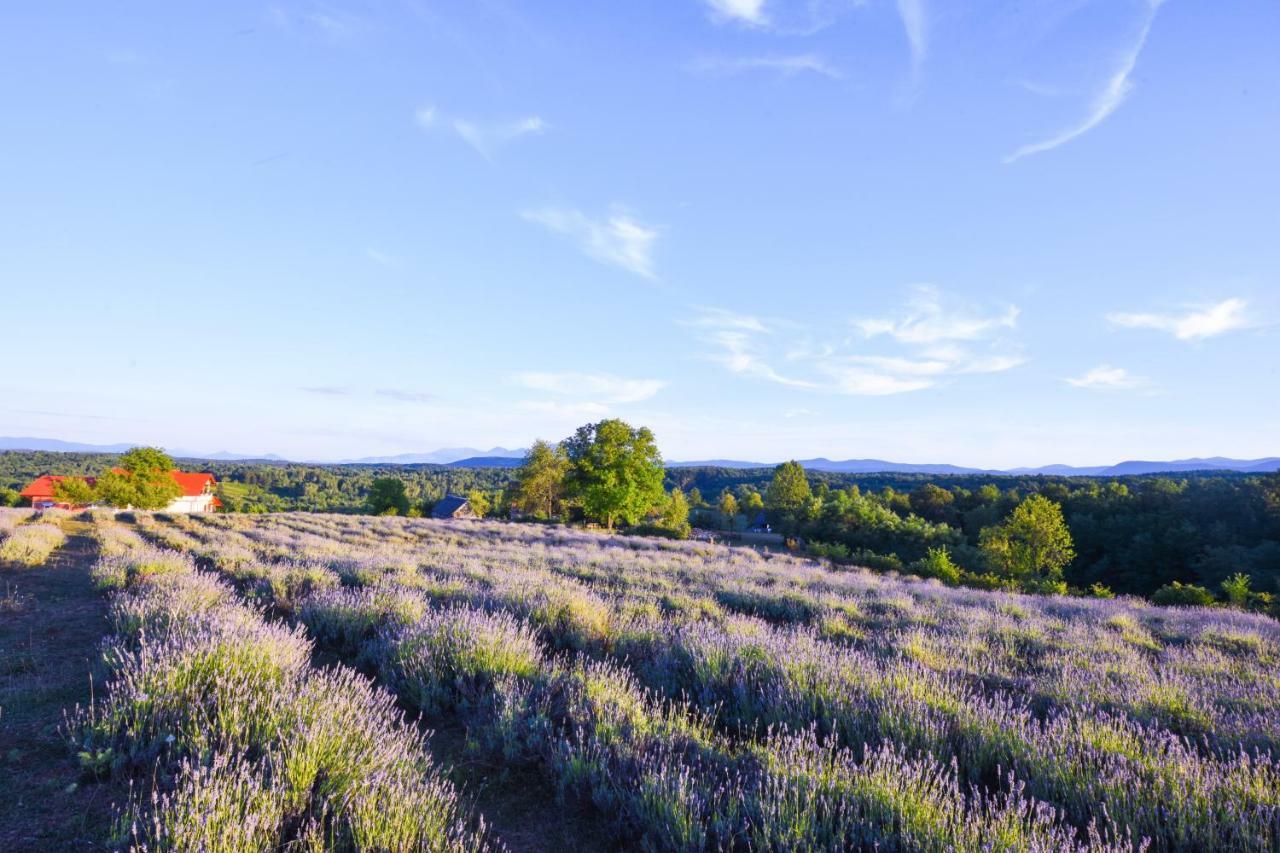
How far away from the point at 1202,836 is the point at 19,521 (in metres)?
29.0

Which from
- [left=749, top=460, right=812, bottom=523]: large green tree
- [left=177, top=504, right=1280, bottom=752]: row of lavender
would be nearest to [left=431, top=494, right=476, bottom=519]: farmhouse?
[left=749, top=460, right=812, bottom=523]: large green tree

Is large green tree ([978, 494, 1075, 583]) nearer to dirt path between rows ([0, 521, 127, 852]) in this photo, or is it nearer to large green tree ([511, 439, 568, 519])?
dirt path between rows ([0, 521, 127, 852])

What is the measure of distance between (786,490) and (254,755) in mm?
66164

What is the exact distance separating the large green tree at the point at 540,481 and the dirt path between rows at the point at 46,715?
46285 millimetres

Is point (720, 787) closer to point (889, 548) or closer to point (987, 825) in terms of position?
point (987, 825)

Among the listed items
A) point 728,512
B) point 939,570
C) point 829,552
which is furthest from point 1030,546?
point 728,512

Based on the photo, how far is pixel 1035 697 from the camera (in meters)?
5.16

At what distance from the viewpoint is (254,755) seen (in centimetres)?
324

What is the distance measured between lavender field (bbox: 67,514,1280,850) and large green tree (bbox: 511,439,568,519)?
4724cm

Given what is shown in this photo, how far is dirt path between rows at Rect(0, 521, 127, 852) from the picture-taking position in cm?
277

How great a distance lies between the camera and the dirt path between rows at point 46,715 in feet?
9.08

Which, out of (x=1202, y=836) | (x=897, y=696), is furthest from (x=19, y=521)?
(x=1202, y=836)

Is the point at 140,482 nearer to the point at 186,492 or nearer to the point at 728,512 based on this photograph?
the point at 186,492

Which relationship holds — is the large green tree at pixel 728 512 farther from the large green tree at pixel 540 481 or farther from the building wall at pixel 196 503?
the building wall at pixel 196 503
